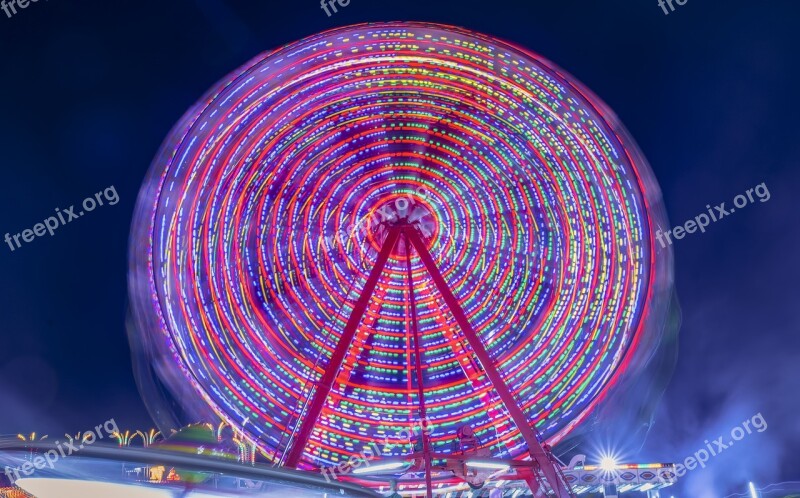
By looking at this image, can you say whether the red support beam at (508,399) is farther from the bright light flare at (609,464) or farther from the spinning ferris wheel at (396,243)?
the bright light flare at (609,464)

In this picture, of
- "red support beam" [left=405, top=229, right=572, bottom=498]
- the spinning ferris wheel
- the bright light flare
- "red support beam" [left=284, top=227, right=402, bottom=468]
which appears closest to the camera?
"red support beam" [left=284, top=227, right=402, bottom=468]

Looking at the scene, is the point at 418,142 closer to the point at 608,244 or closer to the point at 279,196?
the point at 279,196

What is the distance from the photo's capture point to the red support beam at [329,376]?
7.46m

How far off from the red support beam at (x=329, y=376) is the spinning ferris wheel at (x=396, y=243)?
2.7 inches

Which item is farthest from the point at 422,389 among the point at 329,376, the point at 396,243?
the point at 396,243

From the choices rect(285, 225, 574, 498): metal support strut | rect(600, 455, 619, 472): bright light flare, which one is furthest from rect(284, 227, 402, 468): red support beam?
rect(600, 455, 619, 472): bright light flare

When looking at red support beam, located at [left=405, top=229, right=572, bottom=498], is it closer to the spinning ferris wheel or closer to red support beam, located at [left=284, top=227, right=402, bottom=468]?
the spinning ferris wheel

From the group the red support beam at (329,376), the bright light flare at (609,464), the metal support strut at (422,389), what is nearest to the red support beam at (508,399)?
the metal support strut at (422,389)

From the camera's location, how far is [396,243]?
11258 millimetres

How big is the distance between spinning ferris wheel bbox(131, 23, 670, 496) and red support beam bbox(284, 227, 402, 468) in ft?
0.23

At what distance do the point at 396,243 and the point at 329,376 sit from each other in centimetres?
347

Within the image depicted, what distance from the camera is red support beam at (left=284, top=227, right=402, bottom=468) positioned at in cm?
746

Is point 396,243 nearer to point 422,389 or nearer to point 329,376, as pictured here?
point 422,389

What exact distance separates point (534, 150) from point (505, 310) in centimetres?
276
